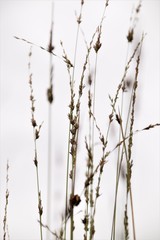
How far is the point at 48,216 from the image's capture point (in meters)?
1.66

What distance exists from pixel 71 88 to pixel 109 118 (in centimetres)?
21

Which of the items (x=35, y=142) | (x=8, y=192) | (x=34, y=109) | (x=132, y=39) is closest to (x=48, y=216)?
(x=8, y=192)

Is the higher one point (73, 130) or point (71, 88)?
point (71, 88)

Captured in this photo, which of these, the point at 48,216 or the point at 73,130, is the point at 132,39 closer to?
the point at 73,130

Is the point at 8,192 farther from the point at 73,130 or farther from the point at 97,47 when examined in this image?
the point at 97,47

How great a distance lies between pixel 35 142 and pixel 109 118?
347mm

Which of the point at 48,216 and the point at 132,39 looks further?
the point at 132,39

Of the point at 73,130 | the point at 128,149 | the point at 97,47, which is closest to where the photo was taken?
the point at 73,130

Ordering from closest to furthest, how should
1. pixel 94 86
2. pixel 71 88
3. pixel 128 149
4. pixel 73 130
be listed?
pixel 73 130, pixel 71 88, pixel 128 149, pixel 94 86

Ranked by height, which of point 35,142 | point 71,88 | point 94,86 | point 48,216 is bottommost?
point 48,216

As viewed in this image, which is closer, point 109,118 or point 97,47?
point 109,118

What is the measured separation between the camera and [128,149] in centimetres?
149

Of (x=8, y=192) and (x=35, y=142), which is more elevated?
(x=35, y=142)

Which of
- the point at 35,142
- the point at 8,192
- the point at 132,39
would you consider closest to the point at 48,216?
the point at 8,192
